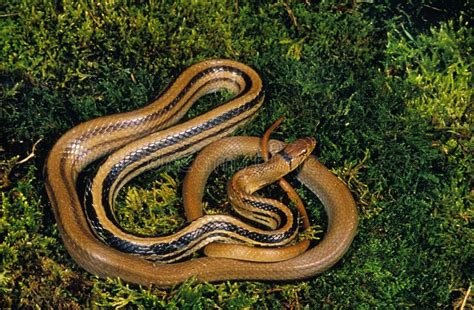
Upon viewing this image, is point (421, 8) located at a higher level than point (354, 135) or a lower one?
higher

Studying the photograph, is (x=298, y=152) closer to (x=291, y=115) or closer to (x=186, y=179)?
(x=291, y=115)

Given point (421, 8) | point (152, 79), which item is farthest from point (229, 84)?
point (421, 8)

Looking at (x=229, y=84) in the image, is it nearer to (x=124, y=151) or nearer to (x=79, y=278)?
(x=124, y=151)

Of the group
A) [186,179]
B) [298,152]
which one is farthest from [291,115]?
[186,179]

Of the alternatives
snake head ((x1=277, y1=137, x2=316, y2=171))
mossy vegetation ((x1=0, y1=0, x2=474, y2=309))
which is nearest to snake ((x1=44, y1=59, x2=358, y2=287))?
snake head ((x1=277, y1=137, x2=316, y2=171))

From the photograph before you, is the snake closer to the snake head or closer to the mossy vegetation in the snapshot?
the snake head

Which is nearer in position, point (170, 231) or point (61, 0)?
point (170, 231)
